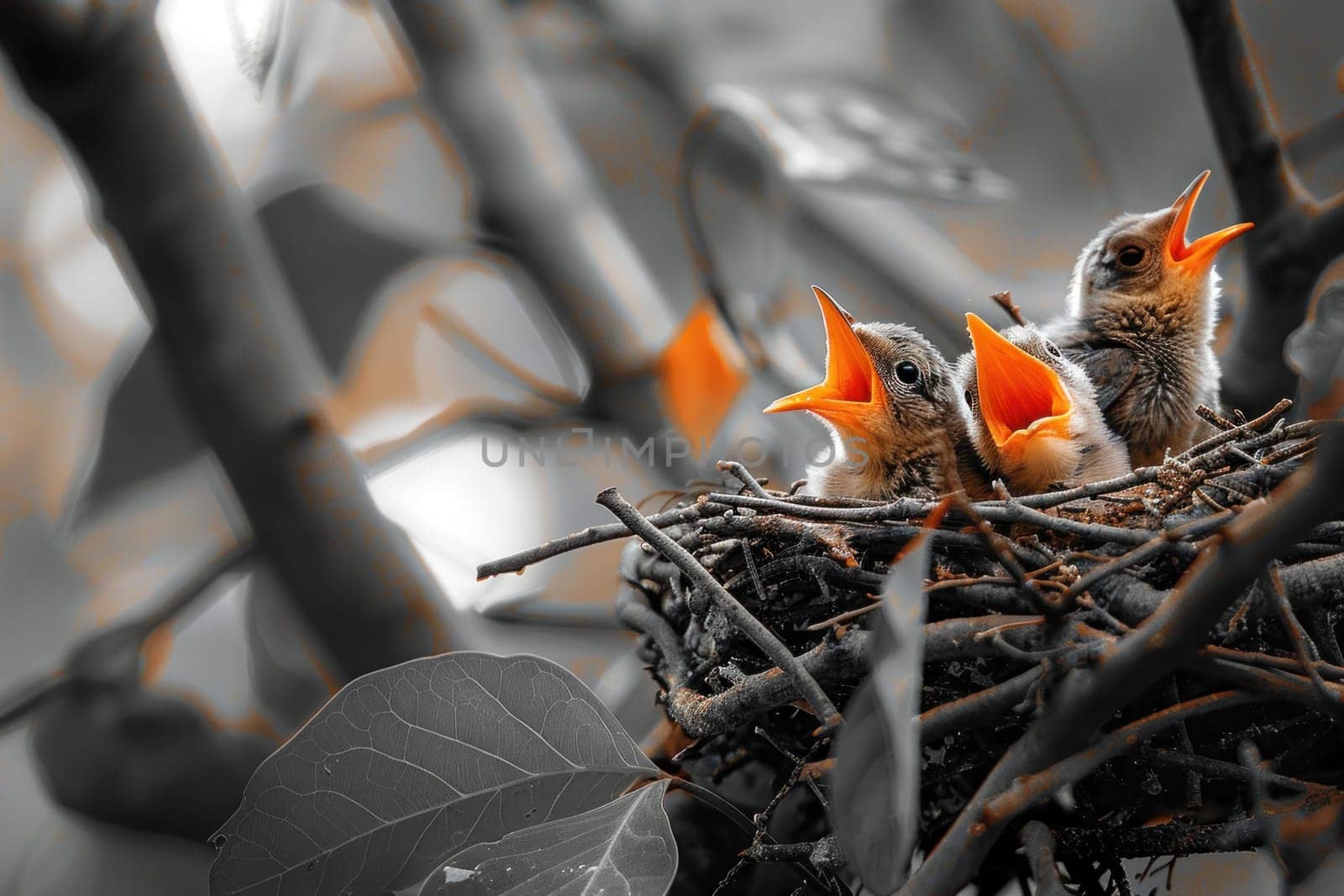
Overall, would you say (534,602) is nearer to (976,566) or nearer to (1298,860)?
(976,566)

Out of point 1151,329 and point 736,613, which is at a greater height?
point 736,613

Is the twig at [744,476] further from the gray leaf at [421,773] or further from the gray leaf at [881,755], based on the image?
the gray leaf at [881,755]

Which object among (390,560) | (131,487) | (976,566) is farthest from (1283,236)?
(131,487)

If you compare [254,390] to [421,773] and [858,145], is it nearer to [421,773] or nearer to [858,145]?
[421,773]

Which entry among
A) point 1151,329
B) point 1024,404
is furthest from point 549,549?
point 1151,329

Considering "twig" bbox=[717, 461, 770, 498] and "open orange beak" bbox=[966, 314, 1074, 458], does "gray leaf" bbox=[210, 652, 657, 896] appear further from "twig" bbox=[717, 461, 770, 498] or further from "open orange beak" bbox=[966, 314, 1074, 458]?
"open orange beak" bbox=[966, 314, 1074, 458]

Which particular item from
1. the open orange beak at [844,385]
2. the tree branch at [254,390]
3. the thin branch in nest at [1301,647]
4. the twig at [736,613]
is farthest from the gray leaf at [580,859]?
the tree branch at [254,390]

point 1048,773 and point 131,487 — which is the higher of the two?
point 131,487
